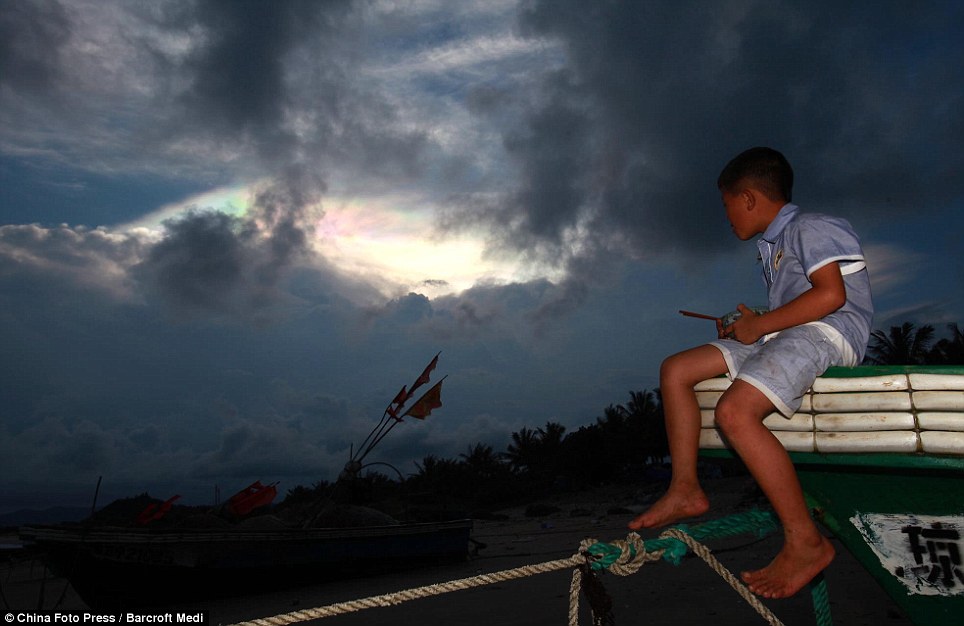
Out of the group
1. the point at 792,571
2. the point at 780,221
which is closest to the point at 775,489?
the point at 792,571

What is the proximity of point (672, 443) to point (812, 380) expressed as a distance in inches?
23.0

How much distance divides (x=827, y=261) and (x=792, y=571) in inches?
42.1

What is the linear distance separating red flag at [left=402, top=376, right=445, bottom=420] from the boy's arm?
412 inches

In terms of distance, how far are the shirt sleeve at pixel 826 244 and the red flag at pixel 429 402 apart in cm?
1048

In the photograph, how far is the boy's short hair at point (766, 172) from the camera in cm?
272

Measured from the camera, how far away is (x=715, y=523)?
2404 millimetres

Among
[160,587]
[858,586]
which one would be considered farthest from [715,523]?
[160,587]

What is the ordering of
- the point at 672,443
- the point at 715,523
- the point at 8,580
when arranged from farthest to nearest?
the point at 8,580
the point at 672,443
the point at 715,523

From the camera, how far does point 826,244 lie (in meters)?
2.44

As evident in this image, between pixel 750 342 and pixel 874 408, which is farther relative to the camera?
pixel 750 342

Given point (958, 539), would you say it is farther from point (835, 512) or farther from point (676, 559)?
point (676, 559)

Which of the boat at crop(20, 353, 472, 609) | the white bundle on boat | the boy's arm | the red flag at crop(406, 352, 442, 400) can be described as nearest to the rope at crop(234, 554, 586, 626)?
the white bundle on boat

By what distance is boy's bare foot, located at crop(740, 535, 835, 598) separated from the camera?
7.12ft

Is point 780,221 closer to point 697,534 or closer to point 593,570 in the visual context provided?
point 697,534
